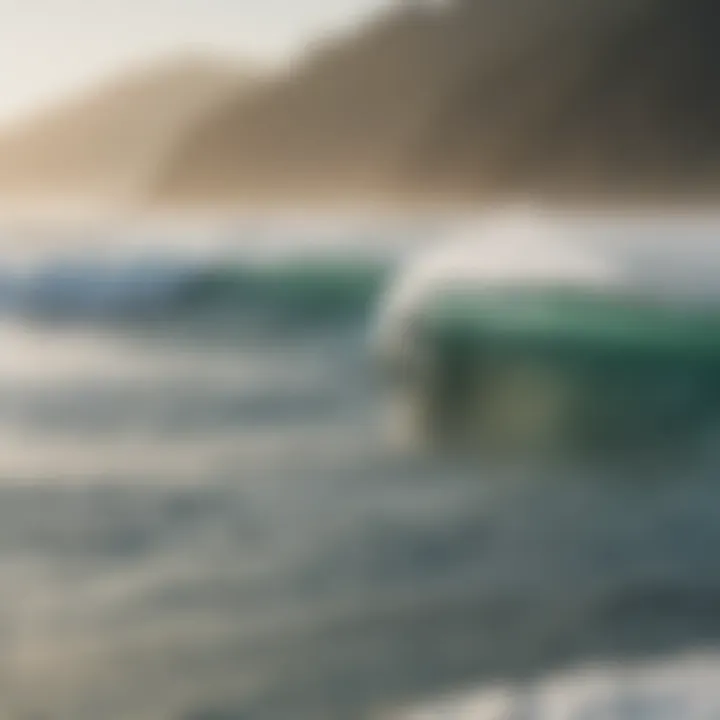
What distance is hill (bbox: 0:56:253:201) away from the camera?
111cm

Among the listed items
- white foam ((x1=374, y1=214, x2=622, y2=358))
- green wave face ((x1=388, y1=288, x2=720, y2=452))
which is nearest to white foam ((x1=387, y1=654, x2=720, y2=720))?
green wave face ((x1=388, y1=288, x2=720, y2=452))

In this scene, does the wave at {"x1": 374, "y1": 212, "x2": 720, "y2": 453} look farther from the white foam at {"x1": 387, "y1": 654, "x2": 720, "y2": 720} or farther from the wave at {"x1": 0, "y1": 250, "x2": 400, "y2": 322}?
the white foam at {"x1": 387, "y1": 654, "x2": 720, "y2": 720}

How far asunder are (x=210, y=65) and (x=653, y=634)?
31.6 inches

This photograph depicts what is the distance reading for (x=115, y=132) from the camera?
1.14 m

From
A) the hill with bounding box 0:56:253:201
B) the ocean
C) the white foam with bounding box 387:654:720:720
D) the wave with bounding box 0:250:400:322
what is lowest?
the white foam with bounding box 387:654:720:720

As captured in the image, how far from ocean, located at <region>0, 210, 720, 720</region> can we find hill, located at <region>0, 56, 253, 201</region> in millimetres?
171

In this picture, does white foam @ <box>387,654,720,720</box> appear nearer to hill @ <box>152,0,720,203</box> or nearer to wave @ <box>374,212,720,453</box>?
wave @ <box>374,212,720,453</box>

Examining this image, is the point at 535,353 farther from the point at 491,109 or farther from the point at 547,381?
the point at 491,109

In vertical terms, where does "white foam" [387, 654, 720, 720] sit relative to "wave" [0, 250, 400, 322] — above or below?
below

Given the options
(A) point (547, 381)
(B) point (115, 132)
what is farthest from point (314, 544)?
(B) point (115, 132)

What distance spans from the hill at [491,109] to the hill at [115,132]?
0.03 meters

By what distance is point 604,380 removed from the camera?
1.11 m

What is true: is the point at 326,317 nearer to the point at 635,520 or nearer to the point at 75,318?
the point at 75,318

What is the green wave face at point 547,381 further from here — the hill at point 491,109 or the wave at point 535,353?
the hill at point 491,109
